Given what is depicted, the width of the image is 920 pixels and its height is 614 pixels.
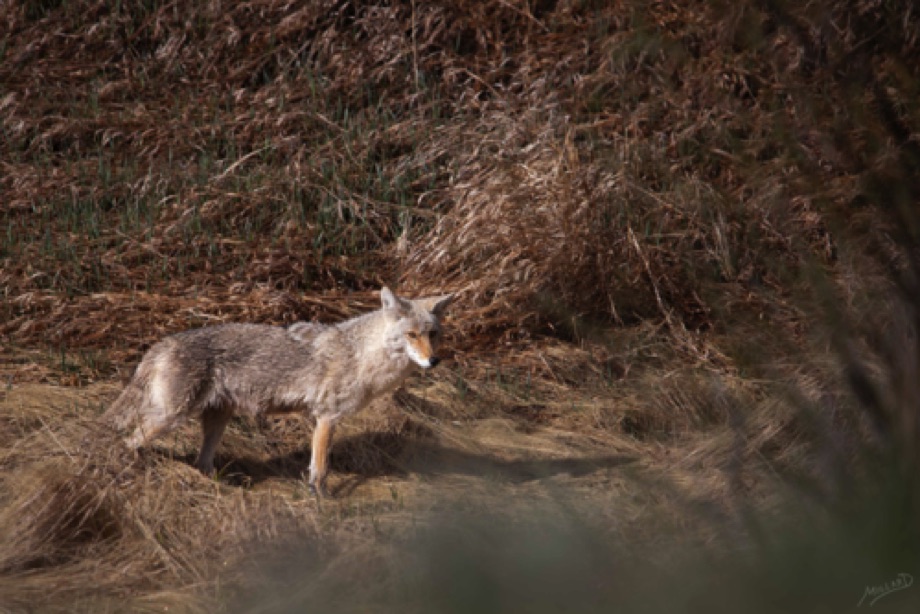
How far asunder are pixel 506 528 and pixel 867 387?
105 centimetres

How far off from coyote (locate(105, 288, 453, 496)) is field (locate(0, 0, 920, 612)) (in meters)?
0.27

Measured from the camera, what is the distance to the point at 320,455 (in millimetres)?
6012

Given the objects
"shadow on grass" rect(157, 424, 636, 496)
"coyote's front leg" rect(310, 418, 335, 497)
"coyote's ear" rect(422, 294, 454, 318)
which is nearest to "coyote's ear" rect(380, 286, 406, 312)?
"coyote's ear" rect(422, 294, 454, 318)

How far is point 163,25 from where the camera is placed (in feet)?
39.7

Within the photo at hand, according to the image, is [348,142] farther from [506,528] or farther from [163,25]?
[506,528]

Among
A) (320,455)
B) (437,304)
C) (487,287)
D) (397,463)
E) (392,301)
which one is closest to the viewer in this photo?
(320,455)

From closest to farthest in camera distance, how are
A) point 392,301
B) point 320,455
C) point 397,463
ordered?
point 320,455, point 392,301, point 397,463

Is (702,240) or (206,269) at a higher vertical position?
(702,240)

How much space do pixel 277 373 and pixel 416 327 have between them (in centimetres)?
79

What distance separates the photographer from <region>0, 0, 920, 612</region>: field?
2.88 metres

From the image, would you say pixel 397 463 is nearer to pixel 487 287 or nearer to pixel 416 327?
pixel 416 327

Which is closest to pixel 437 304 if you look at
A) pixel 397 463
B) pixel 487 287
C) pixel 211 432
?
pixel 397 463

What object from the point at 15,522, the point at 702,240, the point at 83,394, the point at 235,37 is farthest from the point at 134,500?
the point at 235,37

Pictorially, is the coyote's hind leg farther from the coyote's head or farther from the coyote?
the coyote's head
